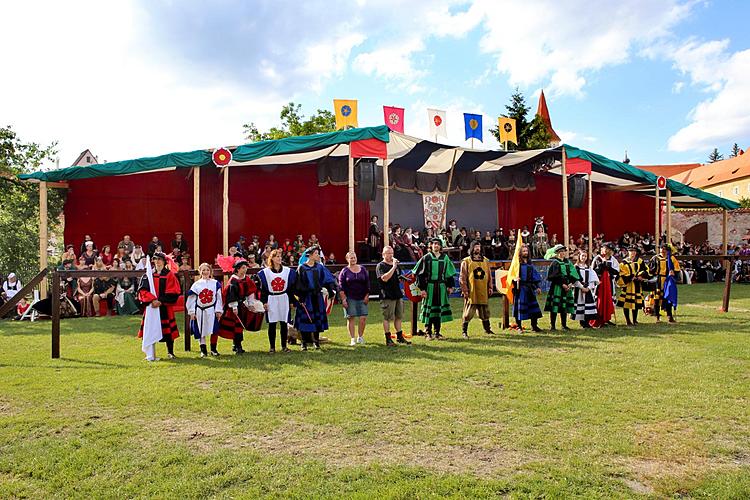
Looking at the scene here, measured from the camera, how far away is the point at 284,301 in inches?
292

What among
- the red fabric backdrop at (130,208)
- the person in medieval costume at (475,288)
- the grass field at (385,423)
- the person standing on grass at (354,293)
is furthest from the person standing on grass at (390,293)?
the red fabric backdrop at (130,208)

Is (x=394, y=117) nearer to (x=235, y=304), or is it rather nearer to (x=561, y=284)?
(x=561, y=284)

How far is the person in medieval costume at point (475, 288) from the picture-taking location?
862 centimetres

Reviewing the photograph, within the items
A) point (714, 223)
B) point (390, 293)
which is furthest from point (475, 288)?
point (714, 223)

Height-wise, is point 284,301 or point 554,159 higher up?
point 554,159

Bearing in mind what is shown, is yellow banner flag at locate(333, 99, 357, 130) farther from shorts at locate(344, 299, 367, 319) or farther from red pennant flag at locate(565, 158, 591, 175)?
shorts at locate(344, 299, 367, 319)

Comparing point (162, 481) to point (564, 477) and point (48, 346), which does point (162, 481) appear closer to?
point (564, 477)

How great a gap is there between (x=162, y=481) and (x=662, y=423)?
3.48 meters

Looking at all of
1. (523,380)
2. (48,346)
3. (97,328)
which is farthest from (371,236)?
(523,380)

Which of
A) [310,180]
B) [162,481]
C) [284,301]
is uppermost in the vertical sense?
[310,180]

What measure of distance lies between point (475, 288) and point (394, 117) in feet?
28.1

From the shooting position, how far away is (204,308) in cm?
724

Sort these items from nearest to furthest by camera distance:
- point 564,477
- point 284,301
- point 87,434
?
1. point 564,477
2. point 87,434
3. point 284,301

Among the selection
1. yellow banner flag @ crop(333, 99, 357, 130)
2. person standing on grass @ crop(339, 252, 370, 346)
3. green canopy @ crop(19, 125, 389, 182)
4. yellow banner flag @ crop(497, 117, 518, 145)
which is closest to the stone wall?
yellow banner flag @ crop(497, 117, 518, 145)
